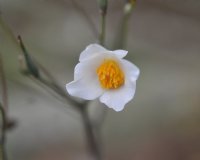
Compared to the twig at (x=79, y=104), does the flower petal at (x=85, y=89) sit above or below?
above

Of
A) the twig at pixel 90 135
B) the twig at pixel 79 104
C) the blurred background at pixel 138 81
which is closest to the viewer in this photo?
the twig at pixel 79 104

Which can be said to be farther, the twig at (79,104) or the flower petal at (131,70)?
the twig at (79,104)

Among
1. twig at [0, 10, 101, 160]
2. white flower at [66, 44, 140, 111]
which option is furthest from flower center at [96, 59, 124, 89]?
twig at [0, 10, 101, 160]

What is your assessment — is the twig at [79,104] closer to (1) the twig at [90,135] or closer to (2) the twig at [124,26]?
(1) the twig at [90,135]

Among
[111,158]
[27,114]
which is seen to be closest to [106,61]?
[111,158]

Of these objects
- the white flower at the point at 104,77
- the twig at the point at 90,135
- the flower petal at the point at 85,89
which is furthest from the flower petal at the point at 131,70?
the twig at the point at 90,135

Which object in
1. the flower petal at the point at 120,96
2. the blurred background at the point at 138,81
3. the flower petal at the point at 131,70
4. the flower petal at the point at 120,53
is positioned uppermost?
the flower petal at the point at 120,53
